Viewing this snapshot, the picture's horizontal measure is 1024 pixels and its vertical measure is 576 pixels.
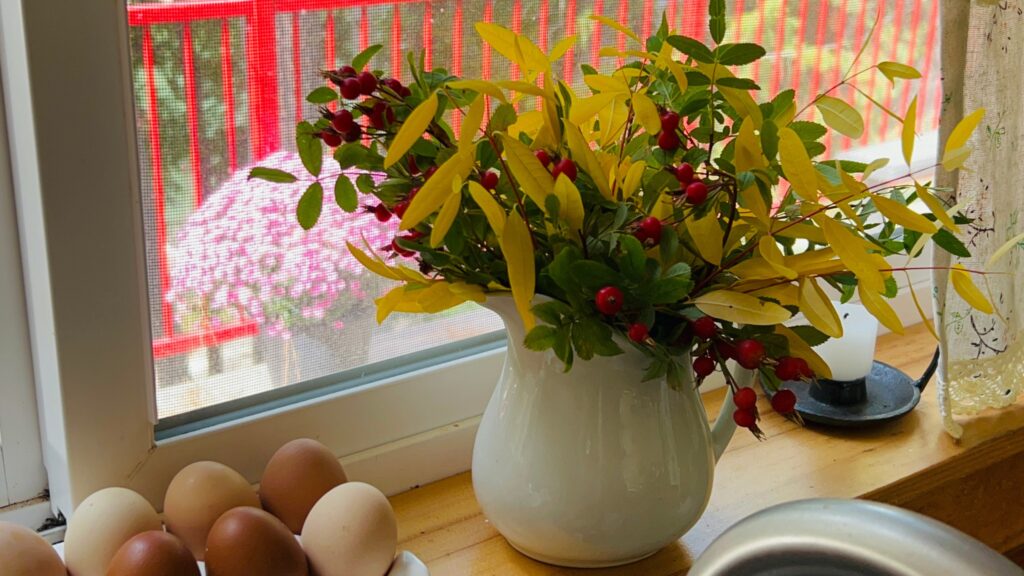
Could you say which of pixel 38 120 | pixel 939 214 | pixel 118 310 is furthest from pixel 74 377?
pixel 939 214

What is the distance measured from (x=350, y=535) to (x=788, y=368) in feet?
0.94

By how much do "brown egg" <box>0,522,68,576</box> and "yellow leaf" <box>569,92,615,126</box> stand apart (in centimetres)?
41

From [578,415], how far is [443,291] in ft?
0.49

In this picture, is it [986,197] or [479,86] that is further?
[986,197]

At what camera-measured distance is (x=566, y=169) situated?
0.65 metres

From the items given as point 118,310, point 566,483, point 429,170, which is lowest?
point 566,483

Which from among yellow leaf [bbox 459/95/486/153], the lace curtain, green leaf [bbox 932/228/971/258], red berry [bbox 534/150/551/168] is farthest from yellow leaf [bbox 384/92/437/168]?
the lace curtain

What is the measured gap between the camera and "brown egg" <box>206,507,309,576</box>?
65cm

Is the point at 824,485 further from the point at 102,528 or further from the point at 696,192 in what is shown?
the point at 102,528

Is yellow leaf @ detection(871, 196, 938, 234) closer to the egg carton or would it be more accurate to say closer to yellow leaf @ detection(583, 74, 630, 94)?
yellow leaf @ detection(583, 74, 630, 94)

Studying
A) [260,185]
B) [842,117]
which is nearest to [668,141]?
[842,117]

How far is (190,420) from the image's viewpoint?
85 cm

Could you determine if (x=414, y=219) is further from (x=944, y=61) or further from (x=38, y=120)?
(x=944, y=61)

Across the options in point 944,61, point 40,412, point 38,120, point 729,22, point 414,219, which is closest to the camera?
point 414,219
